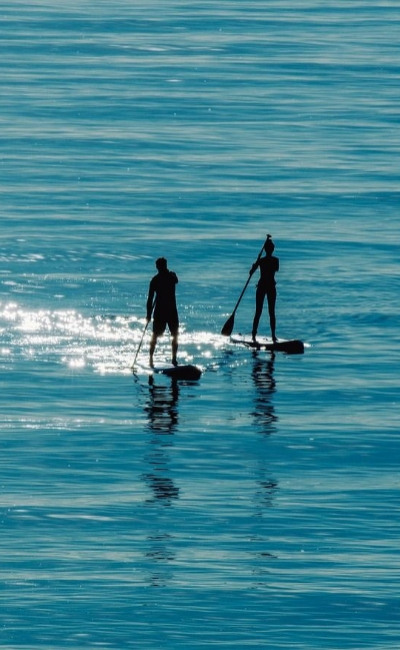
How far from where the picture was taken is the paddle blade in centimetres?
3766

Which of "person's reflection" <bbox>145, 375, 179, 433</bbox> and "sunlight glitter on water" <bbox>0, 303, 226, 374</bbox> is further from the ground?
"sunlight glitter on water" <bbox>0, 303, 226, 374</bbox>

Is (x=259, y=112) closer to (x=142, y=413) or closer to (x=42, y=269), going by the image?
(x=42, y=269)

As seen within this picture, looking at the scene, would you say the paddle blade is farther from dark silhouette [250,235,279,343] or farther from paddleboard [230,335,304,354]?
dark silhouette [250,235,279,343]

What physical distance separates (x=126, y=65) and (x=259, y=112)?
468 inches

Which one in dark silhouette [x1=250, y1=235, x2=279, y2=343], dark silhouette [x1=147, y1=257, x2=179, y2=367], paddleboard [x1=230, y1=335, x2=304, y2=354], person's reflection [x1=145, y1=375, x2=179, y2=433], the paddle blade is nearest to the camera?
person's reflection [x1=145, y1=375, x2=179, y2=433]

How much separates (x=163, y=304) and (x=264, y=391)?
2.64 meters

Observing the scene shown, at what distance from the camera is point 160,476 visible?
2814 cm

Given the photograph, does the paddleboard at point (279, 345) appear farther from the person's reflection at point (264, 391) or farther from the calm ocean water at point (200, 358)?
the calm ocean water at point (200, 358)

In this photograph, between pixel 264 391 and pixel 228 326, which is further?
pixel 228 326

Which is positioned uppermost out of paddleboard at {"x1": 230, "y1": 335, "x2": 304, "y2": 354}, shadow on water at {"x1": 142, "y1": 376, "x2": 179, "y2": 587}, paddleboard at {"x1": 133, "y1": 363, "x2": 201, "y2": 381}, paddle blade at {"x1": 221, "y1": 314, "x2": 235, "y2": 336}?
paddle blade at {"x1": 221, "y1": 314, "x2": 235, "y2": 336}

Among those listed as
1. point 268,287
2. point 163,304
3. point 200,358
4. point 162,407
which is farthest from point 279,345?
point 162,407

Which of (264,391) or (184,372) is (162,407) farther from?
(264,391)

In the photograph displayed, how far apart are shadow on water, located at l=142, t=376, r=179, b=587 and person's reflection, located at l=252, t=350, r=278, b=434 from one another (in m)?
1.50

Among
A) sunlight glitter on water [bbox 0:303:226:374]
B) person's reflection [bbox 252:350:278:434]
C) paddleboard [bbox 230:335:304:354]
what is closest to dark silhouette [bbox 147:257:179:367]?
sunlight glitter on water [bbox 0:303:226:374]
